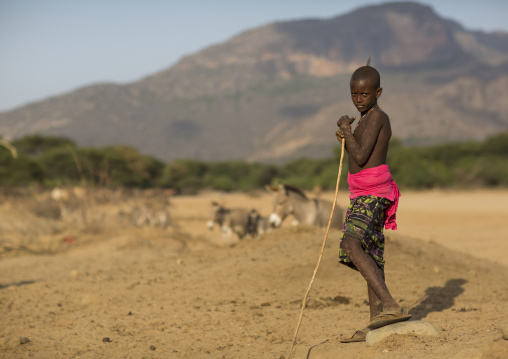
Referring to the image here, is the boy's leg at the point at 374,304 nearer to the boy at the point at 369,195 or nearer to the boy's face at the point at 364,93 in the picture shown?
the boy at the point at 369,195

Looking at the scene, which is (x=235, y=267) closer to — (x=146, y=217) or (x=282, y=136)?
(x=146, y=217)

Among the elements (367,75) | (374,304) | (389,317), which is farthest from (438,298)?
(367,75)

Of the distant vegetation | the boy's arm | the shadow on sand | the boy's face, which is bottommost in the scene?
the distant vegetation

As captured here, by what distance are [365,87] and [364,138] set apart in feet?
1.39

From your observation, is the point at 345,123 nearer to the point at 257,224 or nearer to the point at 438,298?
the point at 438,298

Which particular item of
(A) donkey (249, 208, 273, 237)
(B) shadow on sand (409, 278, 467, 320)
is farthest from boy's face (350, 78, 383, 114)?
(A) donkey (249, 208, 273, 237)

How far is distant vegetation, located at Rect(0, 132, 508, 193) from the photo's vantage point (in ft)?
120

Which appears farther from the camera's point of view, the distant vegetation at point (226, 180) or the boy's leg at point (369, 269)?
the distant vegetation at point (226, 180)

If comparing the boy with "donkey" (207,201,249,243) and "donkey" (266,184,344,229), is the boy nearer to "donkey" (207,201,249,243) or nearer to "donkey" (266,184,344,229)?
"donkey" (266,184,344,229)

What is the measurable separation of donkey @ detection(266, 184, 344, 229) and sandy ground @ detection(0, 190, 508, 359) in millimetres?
2045

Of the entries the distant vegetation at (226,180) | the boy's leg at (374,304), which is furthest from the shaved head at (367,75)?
the distant vegetation at (226,180)

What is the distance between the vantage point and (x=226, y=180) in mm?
53938

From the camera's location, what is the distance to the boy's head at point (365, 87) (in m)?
4.59

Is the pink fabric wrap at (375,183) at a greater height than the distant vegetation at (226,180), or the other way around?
the pink fabric wrap at (375,183)
